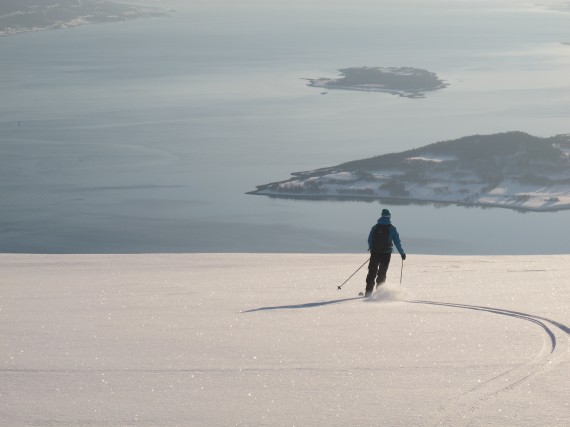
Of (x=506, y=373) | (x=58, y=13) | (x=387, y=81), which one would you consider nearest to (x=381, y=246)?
(x=506, y=373)

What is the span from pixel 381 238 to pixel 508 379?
4.41 meters

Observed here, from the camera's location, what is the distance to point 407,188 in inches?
1833

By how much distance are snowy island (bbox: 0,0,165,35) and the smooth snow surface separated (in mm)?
132716

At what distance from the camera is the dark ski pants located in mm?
10297

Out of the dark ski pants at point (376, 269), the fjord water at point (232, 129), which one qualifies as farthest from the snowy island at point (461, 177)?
the dark ski pants at point (376, 269)

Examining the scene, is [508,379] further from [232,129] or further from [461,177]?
[232,129]

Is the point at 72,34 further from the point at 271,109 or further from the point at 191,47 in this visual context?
the point at 271,109

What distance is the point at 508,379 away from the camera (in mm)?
5977

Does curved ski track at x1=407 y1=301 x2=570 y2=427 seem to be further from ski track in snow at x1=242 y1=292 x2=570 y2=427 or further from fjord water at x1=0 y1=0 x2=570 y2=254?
fjord water at x1=0 y1=0 x2=570 y2=254

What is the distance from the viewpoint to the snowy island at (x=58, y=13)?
14000 centimetres

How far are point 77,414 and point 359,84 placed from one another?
80904 millimetres

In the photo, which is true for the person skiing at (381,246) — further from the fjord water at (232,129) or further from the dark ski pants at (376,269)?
the fjord water at (232,129)

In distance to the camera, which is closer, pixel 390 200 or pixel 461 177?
pixel 390 200

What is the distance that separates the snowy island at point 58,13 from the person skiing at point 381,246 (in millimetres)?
132052
